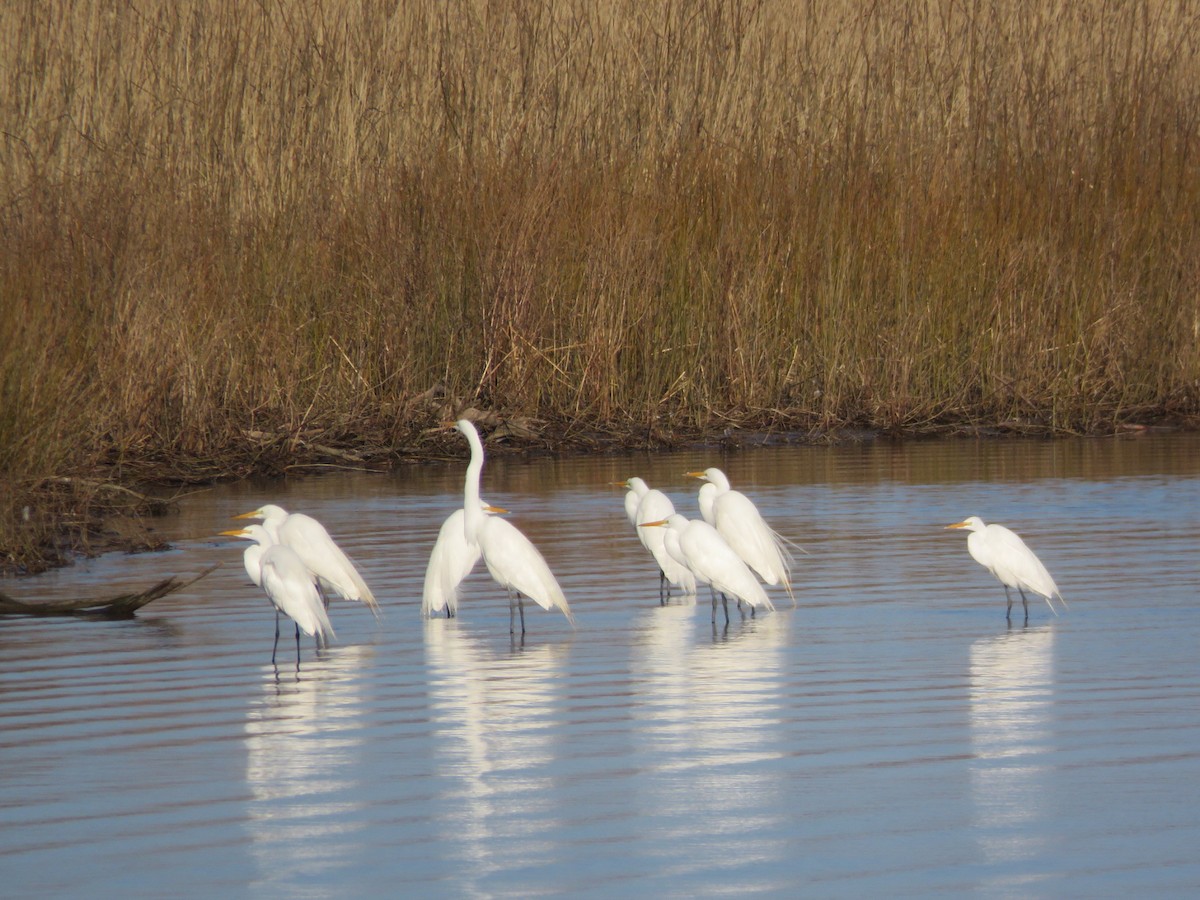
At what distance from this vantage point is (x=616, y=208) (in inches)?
495

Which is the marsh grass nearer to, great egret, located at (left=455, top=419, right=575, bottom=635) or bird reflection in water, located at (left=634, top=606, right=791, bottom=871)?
great egret, located at (left=455, top=419, right=575, bottom=635)

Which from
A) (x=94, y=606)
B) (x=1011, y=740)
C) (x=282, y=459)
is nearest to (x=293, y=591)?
(x=94, y=606)

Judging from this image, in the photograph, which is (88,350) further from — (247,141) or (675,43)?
(675,43)

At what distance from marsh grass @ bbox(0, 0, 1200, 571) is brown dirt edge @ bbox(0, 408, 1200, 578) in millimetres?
54

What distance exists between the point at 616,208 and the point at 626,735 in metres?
7.72

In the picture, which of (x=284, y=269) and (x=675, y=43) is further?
(x=675, y=43)

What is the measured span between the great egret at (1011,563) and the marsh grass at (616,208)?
17.1ft

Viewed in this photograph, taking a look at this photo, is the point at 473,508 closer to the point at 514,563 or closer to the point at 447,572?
the point at 447,572

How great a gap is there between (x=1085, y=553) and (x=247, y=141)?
650 centimetres

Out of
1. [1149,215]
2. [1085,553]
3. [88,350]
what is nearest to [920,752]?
[1085,553]

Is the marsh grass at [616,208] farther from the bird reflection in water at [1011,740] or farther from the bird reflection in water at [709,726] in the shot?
the bird reflection in water at [1011,740]

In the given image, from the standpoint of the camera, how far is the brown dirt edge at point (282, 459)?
8219 mm

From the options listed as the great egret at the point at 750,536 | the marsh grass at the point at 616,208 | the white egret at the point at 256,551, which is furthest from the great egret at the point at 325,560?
the marsh grass at the point at 616,208

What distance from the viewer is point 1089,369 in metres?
12.9
